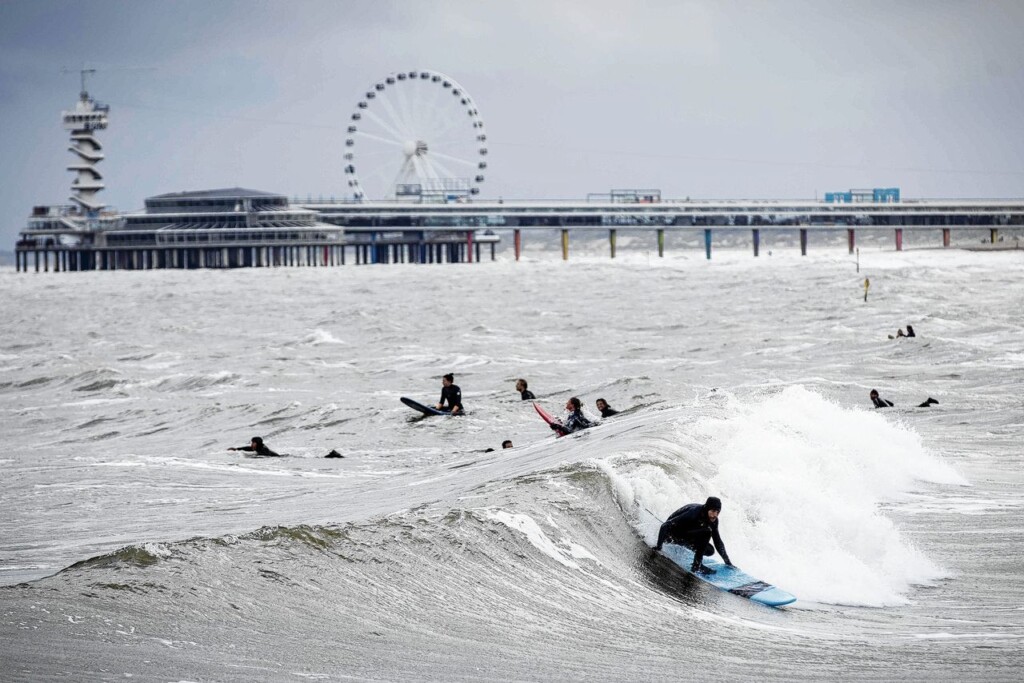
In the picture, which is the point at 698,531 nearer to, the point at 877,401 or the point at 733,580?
the point at 733,580

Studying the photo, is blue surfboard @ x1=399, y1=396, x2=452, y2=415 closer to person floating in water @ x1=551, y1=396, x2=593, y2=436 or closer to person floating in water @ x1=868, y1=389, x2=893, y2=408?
person floating in water @ x1=551, y1=396, x2=593, y2=436

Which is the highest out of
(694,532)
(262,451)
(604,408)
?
(604,408)

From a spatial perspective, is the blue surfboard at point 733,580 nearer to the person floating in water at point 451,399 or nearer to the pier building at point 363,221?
the person floating in water at point 451,399

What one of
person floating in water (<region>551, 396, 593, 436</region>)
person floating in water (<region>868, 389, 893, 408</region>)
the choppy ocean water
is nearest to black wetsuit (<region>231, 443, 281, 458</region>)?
the choppy ocean water

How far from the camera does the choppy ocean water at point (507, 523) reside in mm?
10484

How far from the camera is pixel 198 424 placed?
29375 mm

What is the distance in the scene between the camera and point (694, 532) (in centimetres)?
1340

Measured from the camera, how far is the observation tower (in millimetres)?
179413

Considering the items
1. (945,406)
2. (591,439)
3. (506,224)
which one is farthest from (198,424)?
(506,224)

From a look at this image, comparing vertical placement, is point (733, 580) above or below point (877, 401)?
below

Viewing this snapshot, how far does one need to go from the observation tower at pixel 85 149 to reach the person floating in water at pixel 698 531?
174 m

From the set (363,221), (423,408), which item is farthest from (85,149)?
(423,408)

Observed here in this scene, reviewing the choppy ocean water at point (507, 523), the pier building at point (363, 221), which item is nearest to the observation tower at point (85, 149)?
the pier building at point (363, 221)

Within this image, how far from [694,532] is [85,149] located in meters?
179
